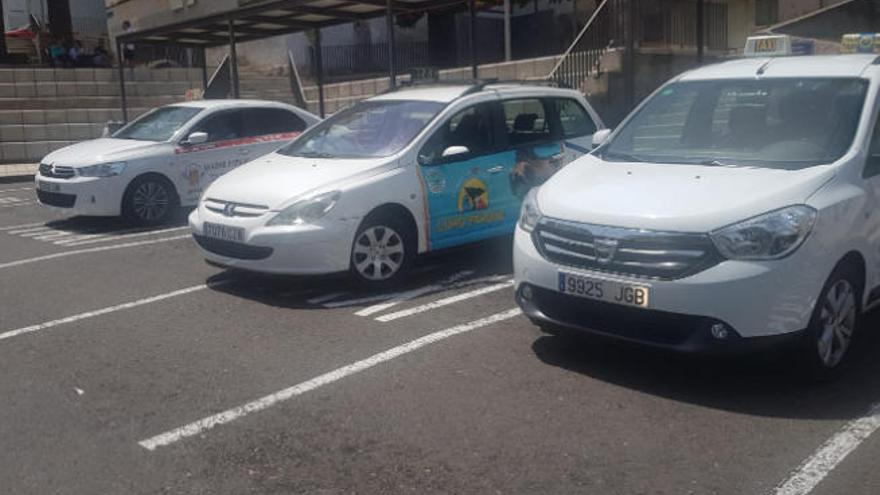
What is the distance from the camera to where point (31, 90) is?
23.1 meters

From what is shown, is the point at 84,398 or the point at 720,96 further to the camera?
the point at 720,96

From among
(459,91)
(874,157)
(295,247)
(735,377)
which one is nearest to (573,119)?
(459,91)

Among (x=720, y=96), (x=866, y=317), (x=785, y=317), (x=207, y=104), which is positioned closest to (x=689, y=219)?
(x=785, y=317)

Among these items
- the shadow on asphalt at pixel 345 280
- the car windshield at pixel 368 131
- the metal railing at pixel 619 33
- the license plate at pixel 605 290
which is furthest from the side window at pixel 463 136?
the metal railing at pixel 619 33

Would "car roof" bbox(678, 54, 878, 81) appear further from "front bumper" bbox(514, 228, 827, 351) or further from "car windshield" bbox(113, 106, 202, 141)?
"car windshield" bbox(113, 106, 202, 141)

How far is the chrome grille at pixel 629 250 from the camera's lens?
16.3ft

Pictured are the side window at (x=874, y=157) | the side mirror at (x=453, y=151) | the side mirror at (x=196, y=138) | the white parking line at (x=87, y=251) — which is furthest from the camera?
the side mirror at (x=196, y=138)

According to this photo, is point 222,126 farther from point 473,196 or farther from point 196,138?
point 473,196

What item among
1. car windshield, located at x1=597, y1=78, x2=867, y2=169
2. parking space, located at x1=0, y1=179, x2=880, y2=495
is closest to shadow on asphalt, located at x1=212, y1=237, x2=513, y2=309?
parking space, located at x1=0, y1=179, x2=880, y2=495

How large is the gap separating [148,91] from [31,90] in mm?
2850

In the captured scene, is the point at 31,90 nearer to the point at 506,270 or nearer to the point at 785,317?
the point at 506,270

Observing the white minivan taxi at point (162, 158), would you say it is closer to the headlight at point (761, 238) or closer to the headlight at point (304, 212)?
the headlight at point (304, 212)

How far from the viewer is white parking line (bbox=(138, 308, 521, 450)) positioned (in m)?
4.77

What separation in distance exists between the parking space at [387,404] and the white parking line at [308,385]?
0.01 meters
